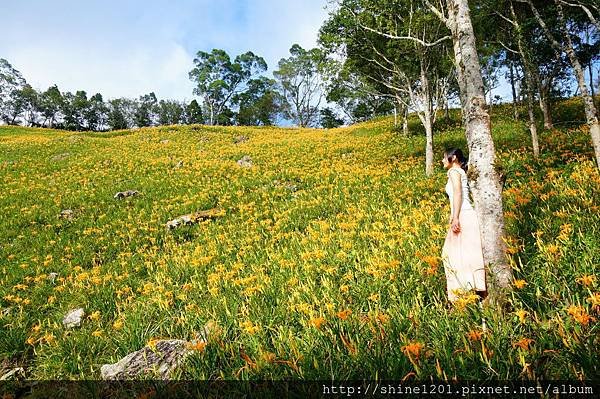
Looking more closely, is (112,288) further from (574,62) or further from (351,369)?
(574,62)

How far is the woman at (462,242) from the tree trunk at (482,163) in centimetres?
44

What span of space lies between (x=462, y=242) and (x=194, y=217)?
894 centimetres

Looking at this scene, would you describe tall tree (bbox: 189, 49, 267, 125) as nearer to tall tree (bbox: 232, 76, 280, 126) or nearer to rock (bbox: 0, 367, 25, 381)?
tall tree (bbox: 232, 76, 280, 126)

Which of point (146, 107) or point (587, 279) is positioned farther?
point (146, 107)

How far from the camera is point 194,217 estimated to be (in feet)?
37.5

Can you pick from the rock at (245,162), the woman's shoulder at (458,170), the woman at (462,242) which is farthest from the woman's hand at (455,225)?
the rock at (245,162)

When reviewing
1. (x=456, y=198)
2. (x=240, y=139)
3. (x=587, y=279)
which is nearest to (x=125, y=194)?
(x=456, y=198)

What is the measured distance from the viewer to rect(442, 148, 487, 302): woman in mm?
4137

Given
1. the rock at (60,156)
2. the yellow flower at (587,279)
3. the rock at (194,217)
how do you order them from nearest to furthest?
the yellow flower at (587,279), the rock at (194,217), the rock at (60,156)

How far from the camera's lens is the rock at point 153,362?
3.56 metres

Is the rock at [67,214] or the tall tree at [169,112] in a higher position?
the tall tree at [169,112]

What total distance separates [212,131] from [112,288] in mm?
31284

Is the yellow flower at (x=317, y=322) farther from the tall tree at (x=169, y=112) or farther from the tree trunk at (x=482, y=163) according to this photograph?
the tall tree at (x=169, y=112)

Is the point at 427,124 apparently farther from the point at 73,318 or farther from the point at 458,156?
the point at 73,318
